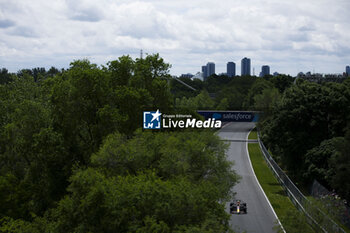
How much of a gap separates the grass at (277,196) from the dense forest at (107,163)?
3.15 meters

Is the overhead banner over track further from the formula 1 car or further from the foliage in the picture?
the formula 1 car

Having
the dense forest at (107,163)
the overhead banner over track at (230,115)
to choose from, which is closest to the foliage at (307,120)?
the dense forest at (107,163)

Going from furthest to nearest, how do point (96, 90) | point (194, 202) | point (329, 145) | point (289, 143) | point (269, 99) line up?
point (269, 99) → point (289, 143) → point (329, 145) → point (96, 90) → point (194, 202)

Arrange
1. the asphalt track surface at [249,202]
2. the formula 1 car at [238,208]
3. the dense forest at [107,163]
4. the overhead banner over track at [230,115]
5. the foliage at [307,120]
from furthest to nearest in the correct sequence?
the overhead banner over track at [230,115], the foliage at [307,120], the formula 1 car at [238,208], the asphalt track surface at [249,202], the dense forest at [107,163]

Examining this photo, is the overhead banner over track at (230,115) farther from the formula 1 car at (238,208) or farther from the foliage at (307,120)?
the formula 1 car at (238,208)

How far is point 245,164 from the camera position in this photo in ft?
206

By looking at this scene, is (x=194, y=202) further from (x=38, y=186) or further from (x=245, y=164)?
(x=245, y=164)

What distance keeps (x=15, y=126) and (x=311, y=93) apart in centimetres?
3009

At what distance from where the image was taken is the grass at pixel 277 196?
21906mm

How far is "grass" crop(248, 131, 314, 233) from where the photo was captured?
71.9 ft

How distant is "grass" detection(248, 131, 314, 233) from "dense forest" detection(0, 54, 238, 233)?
315 cm

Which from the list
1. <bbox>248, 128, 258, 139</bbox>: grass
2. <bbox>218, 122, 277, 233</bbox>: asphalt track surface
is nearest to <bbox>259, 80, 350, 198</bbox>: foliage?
<bbox>218, 122, 277, 233</bbox>: asphalt track surface

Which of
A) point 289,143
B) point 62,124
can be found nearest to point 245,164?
point 289,143

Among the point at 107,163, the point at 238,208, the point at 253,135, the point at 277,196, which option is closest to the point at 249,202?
the point at 277,196
